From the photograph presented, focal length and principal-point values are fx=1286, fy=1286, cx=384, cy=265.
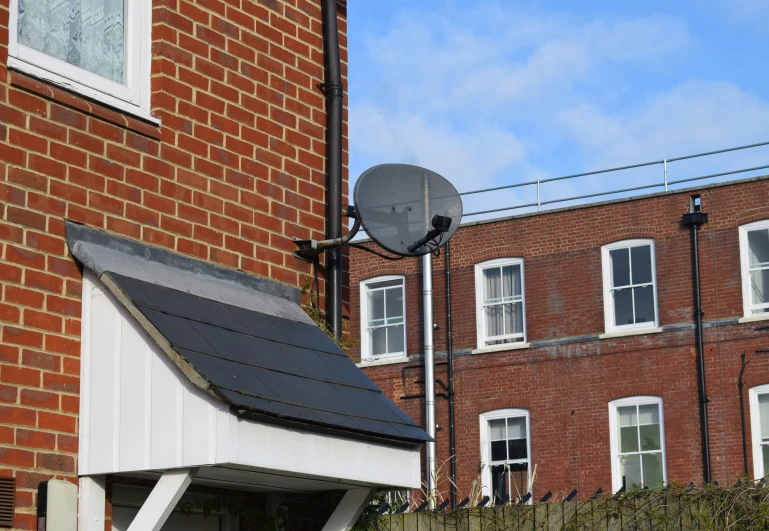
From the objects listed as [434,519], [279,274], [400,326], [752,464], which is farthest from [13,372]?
[400,326]

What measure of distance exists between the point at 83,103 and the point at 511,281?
72.8 ft

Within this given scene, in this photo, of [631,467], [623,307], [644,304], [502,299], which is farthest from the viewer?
[502,299]

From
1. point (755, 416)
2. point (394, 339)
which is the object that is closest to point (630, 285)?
point (755, 416)

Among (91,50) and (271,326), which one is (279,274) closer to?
(271,326)

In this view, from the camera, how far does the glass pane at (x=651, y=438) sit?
2602 centimetres

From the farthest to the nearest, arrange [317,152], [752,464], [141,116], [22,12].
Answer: [752,464], [317,152], [141,116], [22,12]

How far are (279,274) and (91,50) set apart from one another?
168 cm

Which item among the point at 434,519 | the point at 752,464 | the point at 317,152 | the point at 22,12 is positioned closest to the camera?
the point at 22,12

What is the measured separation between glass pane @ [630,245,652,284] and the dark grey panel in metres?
20.3

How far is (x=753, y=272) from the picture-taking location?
25.5 meters

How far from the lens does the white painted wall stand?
18.4 ft

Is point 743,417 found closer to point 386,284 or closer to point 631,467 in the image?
point 631,467

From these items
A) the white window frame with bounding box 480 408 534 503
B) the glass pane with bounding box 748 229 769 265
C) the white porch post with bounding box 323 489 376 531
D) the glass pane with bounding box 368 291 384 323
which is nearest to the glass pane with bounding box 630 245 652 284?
the glass pane with bounding box 748 229 769 265

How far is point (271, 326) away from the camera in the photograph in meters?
6.77
